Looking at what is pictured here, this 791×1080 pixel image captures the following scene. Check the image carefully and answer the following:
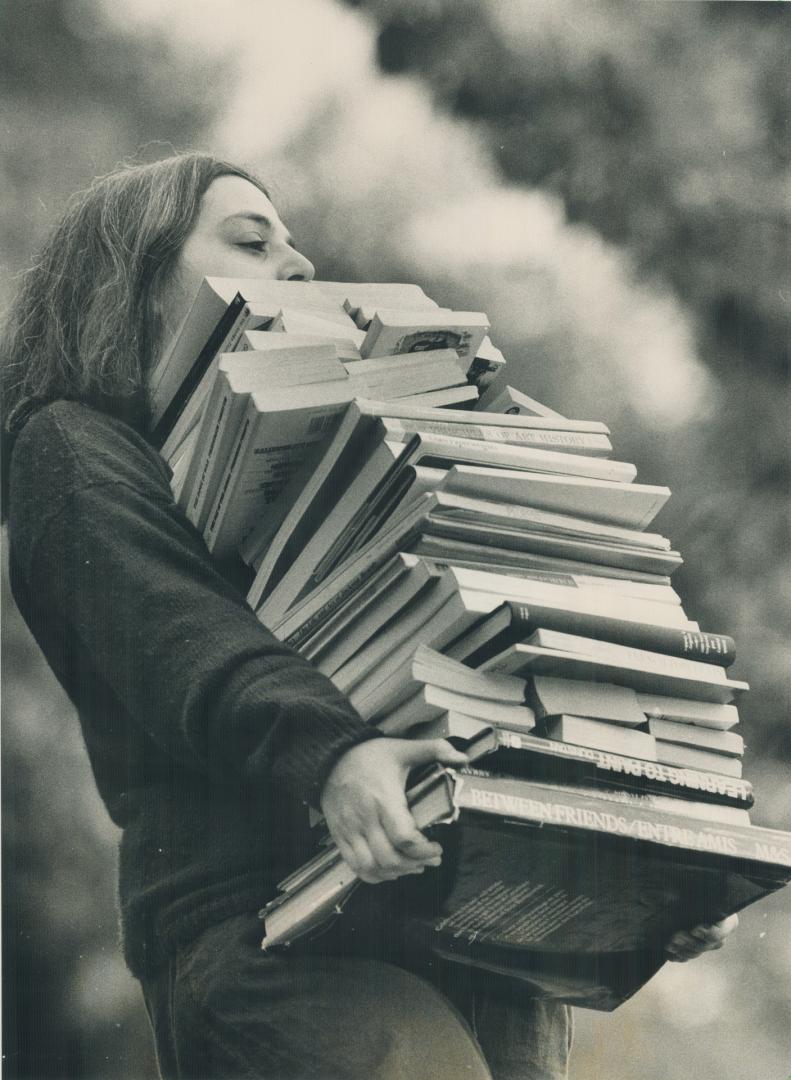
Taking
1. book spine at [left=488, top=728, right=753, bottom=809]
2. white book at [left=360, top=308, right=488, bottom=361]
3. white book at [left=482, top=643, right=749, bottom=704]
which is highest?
white book at [left=360, top=308, right=488, bottom=361]

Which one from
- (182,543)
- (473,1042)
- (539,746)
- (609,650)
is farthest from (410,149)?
(473,1042)

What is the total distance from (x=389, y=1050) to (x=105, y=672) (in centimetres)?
55

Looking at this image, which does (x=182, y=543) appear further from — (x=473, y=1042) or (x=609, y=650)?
(x=473, y=1042)

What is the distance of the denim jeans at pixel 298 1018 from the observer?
1394 mm

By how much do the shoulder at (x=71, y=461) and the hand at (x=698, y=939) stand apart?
0.85 metres

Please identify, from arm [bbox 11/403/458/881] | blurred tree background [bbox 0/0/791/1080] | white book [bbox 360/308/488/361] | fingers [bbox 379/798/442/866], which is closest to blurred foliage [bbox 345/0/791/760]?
blurred tree background [bbox 0/0/791/1080]

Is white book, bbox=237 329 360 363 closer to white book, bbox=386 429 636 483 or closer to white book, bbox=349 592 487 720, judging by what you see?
white book, bbox=386 429 636 483

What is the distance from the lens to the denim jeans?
139cm

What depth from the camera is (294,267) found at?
1.97 m

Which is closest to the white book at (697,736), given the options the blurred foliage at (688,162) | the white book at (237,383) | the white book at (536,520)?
the white book at (536,520)

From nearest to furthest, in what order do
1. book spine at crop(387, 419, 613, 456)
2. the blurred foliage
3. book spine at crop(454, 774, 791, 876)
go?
book spine at crop(454, 774, 791, 876) < book spine at crop(387, 419, 613, 456) < the blurred foliage

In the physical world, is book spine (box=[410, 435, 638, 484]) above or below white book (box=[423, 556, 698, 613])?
above

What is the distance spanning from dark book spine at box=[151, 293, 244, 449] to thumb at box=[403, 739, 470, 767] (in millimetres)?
706

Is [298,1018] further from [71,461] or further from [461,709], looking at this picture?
[71,461]
